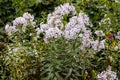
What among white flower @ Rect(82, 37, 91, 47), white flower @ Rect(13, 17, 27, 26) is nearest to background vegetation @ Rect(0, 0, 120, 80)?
white flower @ Rect(82, 37, 91, 47)

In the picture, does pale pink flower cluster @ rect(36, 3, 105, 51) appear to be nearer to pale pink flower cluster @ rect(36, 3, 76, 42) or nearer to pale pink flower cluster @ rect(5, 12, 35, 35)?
pale pink flower cluster @ rect(36, 3, 76, 42)

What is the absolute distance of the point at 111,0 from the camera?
5422 mm

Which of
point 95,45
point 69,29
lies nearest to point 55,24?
point 69,29

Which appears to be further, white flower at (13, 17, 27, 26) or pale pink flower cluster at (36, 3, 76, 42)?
white flower at (13, 17, 27, 26)

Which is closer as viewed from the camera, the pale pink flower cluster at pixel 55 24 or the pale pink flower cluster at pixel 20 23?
the pale pink flower cluster at pixel 55 24

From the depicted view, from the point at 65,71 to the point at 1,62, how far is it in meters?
0.94

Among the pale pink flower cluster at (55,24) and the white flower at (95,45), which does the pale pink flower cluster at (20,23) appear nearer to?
the pale pink flower cluster at (55,24)

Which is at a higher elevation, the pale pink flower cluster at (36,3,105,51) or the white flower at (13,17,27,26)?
the white flower at (13,17,27,26)

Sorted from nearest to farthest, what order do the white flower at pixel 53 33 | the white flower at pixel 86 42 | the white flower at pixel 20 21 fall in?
the white flower at pixel 53 33
the white flower at pixel 86 42
the white flower at pixel 20 21

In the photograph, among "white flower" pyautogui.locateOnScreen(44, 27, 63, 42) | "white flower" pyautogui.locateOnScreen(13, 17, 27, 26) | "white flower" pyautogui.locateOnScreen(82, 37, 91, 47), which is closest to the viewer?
"white flower" pyautogui.locateOnScreen(44, 27, 63, 42)

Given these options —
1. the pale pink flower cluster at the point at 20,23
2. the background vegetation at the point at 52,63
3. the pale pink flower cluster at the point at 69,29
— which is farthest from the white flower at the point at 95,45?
the pale pink flower cluster at the point at 20,23

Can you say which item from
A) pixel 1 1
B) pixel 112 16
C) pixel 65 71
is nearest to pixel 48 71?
pixel 65 71

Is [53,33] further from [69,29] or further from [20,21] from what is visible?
[20,21]

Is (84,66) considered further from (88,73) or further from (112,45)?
(112,45)
